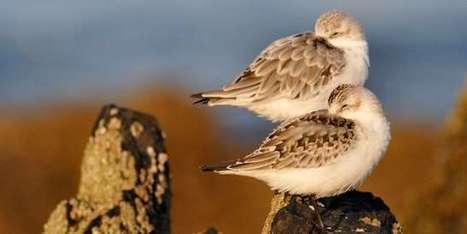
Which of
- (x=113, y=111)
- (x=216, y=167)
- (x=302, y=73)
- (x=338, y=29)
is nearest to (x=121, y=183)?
(x=216, y=167)

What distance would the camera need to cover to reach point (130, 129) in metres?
11.7

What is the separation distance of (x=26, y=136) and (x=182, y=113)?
240 centimetres

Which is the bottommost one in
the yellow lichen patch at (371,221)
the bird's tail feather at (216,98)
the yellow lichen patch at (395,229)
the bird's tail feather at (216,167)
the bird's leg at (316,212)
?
the yellow lichen patch at (395,229)

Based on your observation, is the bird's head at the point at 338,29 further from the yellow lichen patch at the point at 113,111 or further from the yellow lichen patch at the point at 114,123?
the yellow lichen patch at the point at 114,123

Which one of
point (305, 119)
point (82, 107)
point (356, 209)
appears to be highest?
point (82, 107)

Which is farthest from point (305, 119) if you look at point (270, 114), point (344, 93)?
point (270, 114)

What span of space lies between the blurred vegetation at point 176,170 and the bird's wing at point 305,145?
33.1 ft

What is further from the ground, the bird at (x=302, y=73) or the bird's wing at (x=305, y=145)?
the bird at (x=302, y=73)

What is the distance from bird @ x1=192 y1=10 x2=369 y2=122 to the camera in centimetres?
1368

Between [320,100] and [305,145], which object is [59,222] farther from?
[320,100]

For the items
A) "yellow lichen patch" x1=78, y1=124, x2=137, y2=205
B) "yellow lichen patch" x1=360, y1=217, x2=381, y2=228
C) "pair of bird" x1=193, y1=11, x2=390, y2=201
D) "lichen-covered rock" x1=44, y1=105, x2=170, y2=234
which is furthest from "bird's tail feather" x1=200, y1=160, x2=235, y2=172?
"yellow lichen patch" x1=360, y1=217, x2=381, y2=228

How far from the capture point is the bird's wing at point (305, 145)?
11352 millimetres

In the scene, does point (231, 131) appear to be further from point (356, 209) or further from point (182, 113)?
point (356, 209)

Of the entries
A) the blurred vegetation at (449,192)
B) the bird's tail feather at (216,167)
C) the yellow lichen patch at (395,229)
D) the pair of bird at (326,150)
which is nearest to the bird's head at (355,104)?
the pair of bird at (326,150)
